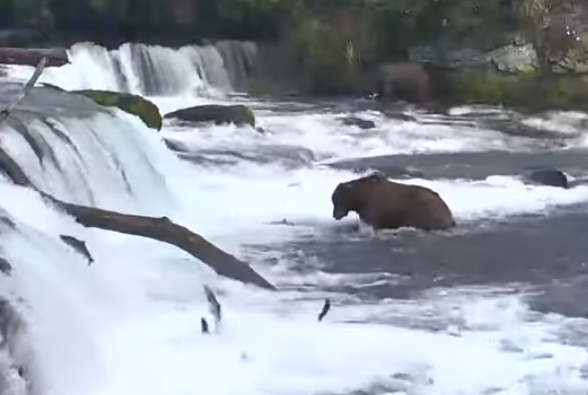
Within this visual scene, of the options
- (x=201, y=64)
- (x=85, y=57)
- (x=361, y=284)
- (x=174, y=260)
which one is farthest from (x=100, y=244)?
(x=201, y=64)

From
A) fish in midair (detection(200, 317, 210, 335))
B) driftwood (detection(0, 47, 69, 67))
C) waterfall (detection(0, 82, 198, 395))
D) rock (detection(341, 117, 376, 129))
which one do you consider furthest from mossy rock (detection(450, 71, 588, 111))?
fish in midair (detection(200, 317, 210, 335))

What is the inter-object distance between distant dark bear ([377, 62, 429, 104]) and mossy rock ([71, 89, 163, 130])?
548cm

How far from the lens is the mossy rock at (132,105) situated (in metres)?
15.6

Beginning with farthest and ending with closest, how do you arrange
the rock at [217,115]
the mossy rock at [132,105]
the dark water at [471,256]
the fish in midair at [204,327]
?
the rock at [217,115] < the mossy rock at [132,105] < the dark water at [471,256] < the fish in midair at [204,327]

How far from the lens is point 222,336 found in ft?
24.6

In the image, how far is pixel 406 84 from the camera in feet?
67.6

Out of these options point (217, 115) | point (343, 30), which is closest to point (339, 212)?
point (217, 115)

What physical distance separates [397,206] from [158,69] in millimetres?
10409

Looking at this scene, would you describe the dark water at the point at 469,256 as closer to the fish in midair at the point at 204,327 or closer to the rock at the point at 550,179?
the rock at the point at 550,179

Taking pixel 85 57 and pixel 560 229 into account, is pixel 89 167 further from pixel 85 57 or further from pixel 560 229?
pixel 85 57

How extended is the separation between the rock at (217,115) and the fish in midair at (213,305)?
9.08 meters

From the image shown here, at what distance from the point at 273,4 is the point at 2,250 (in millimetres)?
16004

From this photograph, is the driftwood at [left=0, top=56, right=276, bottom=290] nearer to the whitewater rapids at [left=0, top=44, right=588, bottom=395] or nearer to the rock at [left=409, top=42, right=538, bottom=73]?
the whitewater rapids at [left=0, top=44, right=588, bottom=395]

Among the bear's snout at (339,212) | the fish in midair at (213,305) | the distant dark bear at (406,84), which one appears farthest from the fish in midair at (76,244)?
the distant dark bear at (406,84)
